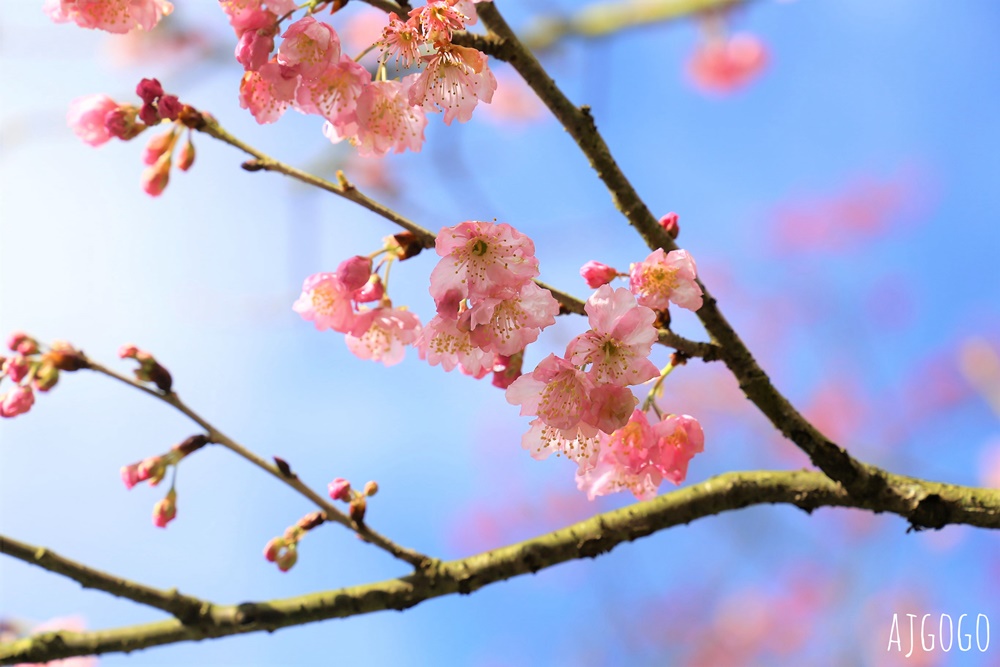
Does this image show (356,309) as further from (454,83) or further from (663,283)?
(663,283)

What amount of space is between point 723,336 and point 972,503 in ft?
1.85

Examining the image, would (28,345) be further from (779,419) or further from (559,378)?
(779,419)

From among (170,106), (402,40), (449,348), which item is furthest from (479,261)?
(170,106)

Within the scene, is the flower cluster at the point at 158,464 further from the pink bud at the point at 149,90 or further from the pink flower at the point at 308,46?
the pink flower at the point at 308,46

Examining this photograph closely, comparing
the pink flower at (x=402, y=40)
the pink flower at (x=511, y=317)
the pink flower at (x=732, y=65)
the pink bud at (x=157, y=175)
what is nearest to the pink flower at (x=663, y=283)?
the pink flower at (x=511, y=317)

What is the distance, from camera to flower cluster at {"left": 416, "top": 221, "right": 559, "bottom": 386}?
3.64 feet

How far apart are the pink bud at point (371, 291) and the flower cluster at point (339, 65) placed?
0.25m

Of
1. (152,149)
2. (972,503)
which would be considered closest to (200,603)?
(152,149)

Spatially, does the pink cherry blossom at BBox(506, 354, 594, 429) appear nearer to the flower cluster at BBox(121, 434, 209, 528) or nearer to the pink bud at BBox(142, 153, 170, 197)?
the flower cluster at BBox(121, 434, 209, 528)

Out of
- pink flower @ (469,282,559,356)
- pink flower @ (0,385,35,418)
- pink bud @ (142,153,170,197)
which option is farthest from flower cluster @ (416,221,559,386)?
pink flower @ (0,385,35,418)

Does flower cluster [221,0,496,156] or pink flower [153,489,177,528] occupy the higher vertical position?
flower cluster [221,0,496,156]

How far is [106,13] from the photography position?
137 cm

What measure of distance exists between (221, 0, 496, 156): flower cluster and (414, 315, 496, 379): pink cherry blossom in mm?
294

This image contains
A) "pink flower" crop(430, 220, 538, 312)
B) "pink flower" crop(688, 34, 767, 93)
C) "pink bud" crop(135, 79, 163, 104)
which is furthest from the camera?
"pink flower" crop(688, 34, 767, 93)
